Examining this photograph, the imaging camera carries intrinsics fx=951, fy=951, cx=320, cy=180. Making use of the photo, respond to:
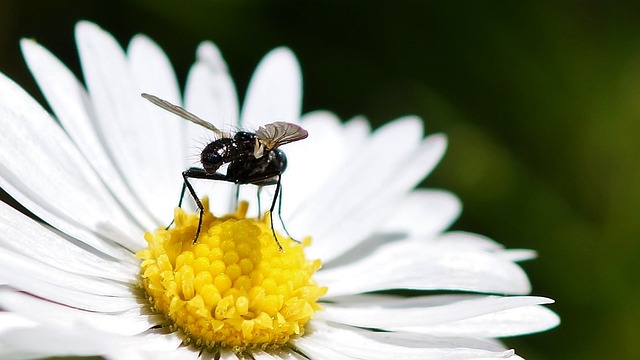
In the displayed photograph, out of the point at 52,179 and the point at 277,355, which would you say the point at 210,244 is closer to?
the point at 277,355

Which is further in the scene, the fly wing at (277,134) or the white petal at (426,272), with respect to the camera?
the white petal at (426,272)

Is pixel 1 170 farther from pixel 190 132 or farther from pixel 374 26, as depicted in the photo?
pixel 374 26

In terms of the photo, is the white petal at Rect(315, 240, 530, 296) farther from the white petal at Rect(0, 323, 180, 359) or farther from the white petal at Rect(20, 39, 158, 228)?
the white petal at Rect(0, 323, 180, 359)

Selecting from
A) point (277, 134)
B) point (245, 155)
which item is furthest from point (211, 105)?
point (277, 134)

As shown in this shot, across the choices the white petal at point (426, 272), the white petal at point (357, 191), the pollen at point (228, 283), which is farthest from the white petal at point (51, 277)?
the white petal at point (357, 191)

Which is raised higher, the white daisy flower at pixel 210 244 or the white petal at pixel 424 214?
the white petal at pixel 424 214

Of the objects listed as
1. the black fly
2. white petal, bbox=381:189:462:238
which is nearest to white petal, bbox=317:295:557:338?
the black fly

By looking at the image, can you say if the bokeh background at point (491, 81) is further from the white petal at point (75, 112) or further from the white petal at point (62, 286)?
the white petal at point (62, 286)

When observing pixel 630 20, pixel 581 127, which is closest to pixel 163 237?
pixel 581 127

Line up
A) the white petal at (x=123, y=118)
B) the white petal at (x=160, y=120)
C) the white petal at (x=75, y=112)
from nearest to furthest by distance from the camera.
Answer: the white petal at (x=75, y=112) < the white petal at (x=123, y=118) < the white petal at (x=160, y=120)
